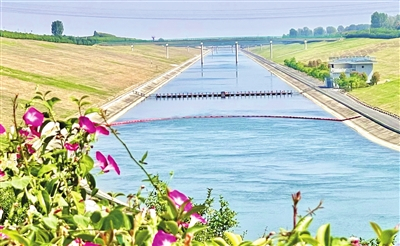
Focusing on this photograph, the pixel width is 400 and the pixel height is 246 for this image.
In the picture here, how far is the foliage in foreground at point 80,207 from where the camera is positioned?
283 centimetres

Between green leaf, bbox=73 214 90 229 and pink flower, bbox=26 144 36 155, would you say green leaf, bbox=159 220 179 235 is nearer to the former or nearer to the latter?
green leaf, bbox=73 214 90 229

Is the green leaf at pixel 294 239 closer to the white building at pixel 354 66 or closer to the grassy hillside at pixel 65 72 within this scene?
the grassy hillside at pixel 65 72

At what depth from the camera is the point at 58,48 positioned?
131875 millimetres

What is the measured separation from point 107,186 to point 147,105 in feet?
146

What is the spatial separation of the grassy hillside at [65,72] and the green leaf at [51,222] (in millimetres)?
55348

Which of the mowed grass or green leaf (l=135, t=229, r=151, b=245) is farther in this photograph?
the mowed grass

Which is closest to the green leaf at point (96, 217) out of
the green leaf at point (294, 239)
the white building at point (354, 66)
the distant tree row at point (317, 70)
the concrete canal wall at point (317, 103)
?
the green leaf at point (294, 239)

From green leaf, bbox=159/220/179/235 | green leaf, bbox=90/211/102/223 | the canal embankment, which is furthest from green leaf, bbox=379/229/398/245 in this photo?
the canal embankment

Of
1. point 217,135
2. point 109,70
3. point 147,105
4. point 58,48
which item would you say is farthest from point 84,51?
point 217,135

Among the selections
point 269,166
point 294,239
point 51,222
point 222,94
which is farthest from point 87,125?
point 222,94

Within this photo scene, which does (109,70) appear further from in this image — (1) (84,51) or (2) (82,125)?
(2) (82,125)

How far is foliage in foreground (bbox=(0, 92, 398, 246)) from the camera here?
2830 mm

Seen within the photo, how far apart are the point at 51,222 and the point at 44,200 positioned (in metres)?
0.40

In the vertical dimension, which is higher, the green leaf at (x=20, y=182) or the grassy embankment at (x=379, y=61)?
the green leaf at (x=20, y=182)
